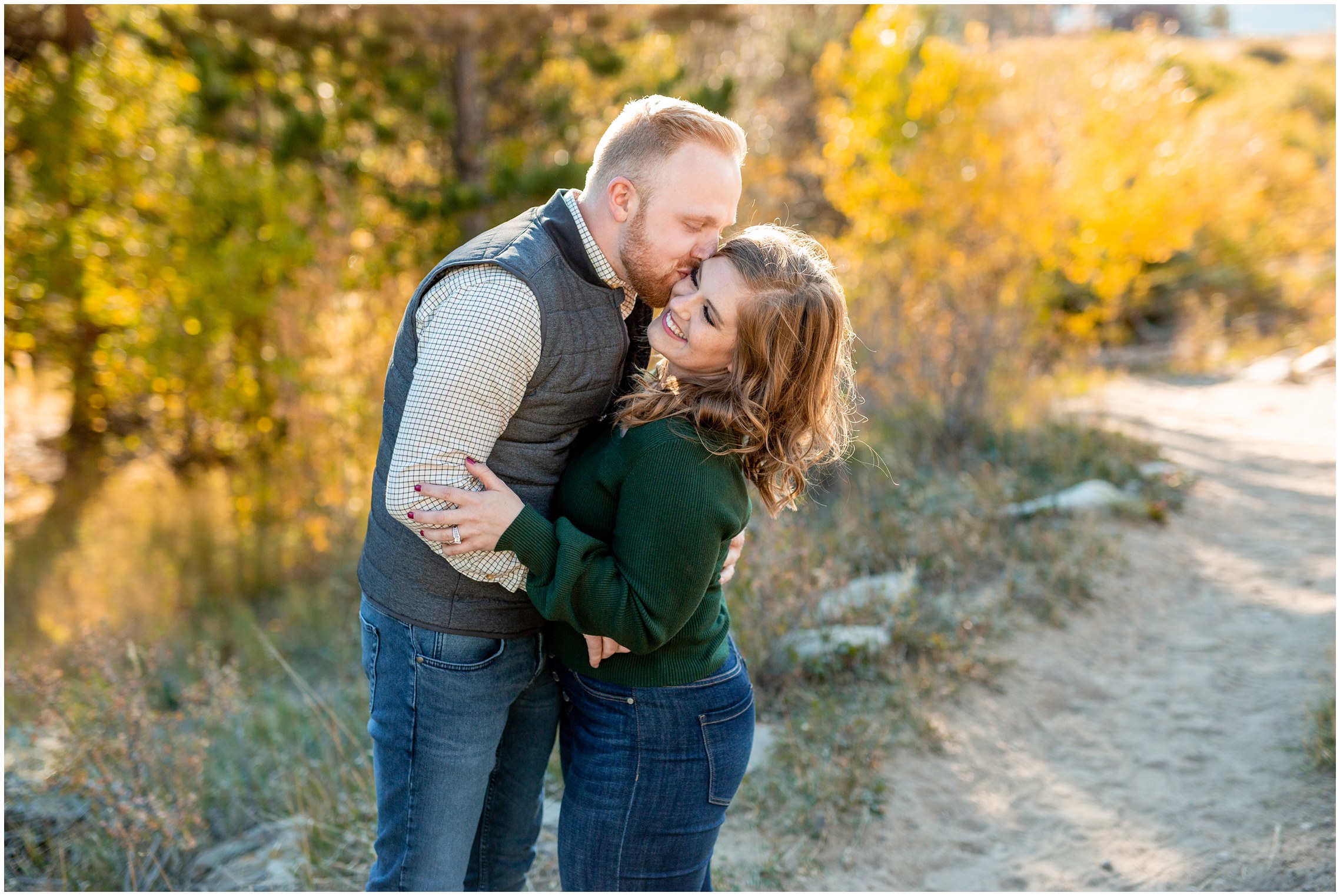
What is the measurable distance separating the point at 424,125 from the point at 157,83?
2043 mm

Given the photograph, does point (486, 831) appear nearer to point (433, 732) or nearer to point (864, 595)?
point (433, 732)

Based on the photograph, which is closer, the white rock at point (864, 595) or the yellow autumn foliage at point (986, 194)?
the white rock at point (864, 595)

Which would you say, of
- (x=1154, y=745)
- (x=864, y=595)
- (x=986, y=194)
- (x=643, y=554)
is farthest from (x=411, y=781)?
(x=986, y=194)

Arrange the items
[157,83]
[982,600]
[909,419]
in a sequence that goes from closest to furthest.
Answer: [982,600] < [909,419] < [157,83]

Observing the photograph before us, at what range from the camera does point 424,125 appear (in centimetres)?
795

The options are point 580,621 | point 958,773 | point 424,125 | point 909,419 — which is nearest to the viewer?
point 580,621

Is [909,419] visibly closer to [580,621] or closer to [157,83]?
[580,621]

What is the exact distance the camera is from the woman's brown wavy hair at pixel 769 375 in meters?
1.68

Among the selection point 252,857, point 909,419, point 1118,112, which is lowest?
point 252,857

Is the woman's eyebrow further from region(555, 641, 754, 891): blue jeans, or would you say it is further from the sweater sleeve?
region(555, 641, 754, 891): blue jeans

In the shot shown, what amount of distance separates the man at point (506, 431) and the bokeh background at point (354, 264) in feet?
7.70

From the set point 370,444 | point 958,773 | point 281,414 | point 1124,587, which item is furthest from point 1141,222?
point 281,414

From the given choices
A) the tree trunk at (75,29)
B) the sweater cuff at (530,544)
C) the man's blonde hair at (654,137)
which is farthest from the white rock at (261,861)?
the tree trunk at (75,29)

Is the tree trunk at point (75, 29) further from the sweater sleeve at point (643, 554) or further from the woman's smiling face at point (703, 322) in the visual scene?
the sweater sleeve at point (643, 554)
